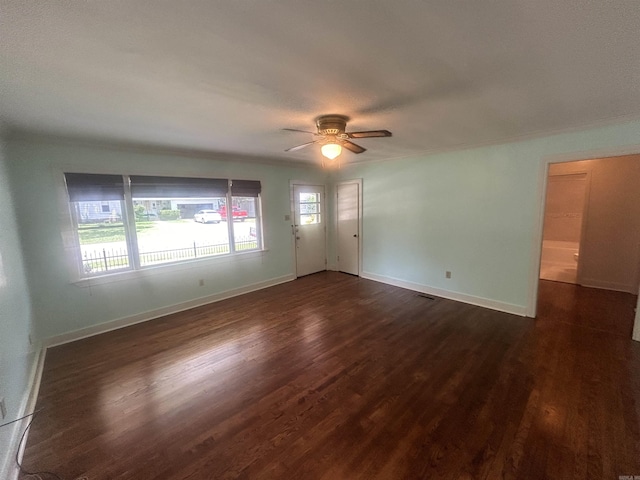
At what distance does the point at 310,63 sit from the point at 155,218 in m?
3.27

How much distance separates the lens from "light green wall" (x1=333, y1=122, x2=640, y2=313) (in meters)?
3.31

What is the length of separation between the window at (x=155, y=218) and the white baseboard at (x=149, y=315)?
68 centimetres

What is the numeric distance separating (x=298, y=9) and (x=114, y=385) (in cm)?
316

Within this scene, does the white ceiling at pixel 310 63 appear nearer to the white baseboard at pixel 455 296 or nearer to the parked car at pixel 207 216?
the parked car at pixel 207 216

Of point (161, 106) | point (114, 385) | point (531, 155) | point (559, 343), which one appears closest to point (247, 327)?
point (114, 385)

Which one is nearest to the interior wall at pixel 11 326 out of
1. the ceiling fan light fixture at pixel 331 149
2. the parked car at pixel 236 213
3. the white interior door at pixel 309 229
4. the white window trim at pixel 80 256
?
the white window trim at pixel 80 256

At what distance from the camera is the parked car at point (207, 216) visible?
4156 millimetres

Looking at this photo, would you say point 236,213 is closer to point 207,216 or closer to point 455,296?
point 207,216

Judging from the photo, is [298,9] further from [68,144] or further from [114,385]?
[68,144]

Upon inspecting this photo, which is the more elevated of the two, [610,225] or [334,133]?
[334,133]

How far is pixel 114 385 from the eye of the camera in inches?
93.0

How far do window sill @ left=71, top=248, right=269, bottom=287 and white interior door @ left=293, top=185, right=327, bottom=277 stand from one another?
0.95m

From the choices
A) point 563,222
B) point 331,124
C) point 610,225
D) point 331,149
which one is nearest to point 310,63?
point 331,124

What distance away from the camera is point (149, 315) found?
3721mm
